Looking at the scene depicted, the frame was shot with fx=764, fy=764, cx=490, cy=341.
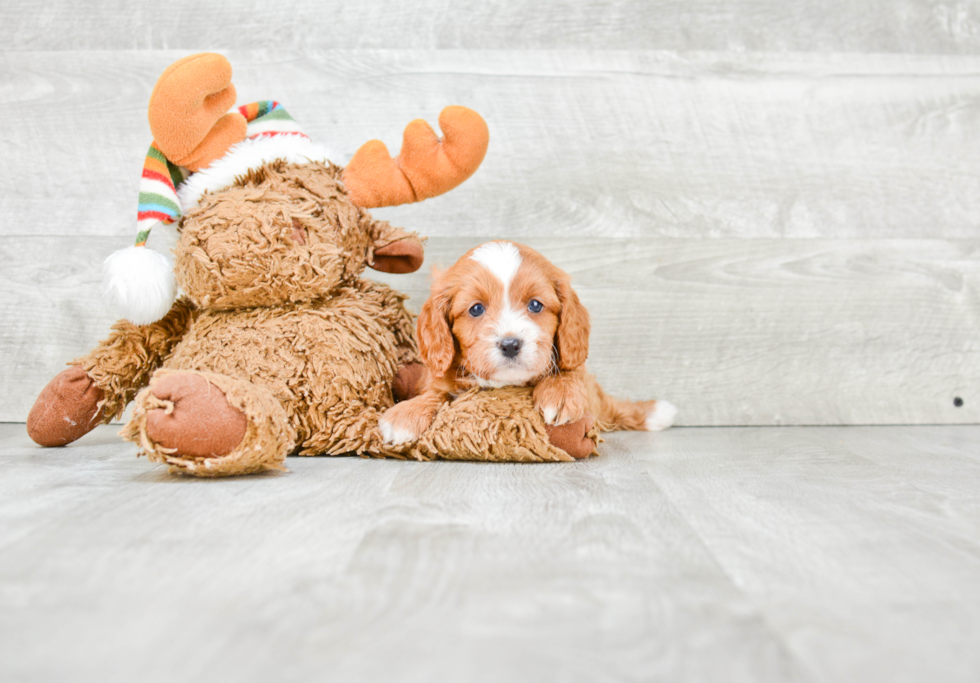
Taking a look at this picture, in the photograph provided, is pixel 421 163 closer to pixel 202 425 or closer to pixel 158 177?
pixel 158 177

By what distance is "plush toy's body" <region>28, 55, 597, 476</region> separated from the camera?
1.38 m

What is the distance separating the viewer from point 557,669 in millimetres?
599

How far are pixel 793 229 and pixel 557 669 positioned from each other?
1.69m

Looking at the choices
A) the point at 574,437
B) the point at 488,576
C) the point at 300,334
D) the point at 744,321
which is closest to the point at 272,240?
the point at 300,334

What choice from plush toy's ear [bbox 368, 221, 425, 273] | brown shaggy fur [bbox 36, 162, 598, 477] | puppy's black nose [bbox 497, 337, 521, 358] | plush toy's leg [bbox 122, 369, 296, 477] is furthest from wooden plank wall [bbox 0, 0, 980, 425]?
plush toy's leg [bbox 122, 369, 296, 477]

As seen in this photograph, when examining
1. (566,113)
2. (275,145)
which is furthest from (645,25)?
(275,145)

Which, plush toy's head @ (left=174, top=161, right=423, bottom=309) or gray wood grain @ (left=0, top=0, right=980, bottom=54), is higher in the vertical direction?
gray wood grain @ (left=0, top=0, right=980, bottom=54)

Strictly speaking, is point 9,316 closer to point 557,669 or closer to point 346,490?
point 346,490

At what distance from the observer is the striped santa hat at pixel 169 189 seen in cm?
138

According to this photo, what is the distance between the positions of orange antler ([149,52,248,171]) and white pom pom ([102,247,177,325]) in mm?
206

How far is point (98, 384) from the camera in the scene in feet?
4.92

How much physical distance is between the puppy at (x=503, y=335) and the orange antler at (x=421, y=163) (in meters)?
0.18

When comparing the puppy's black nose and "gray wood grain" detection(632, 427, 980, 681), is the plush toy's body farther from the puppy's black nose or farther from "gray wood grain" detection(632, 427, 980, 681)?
"gray wood grain" detection(632, 427, 980, 681)

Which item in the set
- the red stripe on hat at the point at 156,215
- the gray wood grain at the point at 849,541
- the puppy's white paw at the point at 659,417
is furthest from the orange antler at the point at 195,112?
the puppy's white paw at the point at 659,417
